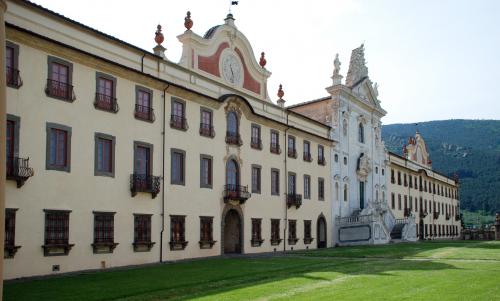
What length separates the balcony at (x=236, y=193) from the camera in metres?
37.0

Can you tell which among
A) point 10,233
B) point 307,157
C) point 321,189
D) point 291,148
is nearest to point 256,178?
point 291,148

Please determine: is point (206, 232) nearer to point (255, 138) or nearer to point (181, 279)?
point (255, 138)

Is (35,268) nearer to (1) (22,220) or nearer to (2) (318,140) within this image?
(1) (22,220)

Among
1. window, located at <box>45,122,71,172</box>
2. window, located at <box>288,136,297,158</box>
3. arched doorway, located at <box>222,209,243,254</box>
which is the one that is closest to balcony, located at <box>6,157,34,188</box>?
window, located at <box>45,122,71,172</box>

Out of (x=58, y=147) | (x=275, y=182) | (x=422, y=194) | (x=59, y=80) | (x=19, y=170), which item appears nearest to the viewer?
(x=19, y=170)

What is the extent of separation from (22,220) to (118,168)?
6.40m

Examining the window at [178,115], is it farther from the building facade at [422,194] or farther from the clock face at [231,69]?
the building facade at [422,194]

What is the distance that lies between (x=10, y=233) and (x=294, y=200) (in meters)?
25.8

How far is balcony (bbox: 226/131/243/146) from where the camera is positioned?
124ft

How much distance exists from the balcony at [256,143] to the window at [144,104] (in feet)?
35.8

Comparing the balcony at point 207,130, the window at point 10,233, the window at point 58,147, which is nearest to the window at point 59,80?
the window at point 58,147

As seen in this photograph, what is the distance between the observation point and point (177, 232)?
107ft

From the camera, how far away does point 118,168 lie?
28859 millimetres

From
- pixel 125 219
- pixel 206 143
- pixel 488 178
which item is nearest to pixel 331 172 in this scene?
pixel 206 143
